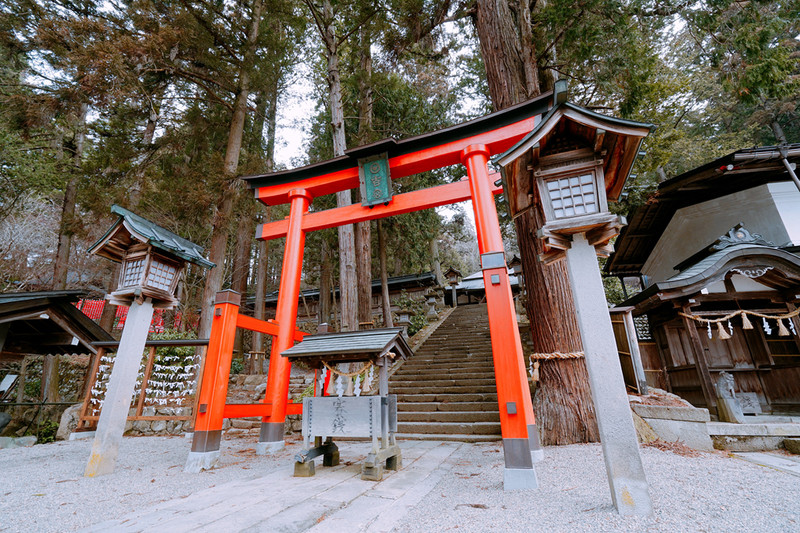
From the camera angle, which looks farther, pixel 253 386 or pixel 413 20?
pixel 253 386

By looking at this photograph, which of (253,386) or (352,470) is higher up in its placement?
(253,386)

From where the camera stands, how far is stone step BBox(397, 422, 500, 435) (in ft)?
18.3

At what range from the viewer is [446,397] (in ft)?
22.3

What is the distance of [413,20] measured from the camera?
298 inches

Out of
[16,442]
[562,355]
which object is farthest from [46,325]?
[562,355]

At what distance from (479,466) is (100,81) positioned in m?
10.5

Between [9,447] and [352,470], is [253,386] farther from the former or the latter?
[352,470]

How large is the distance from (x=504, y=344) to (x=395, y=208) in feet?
8.97

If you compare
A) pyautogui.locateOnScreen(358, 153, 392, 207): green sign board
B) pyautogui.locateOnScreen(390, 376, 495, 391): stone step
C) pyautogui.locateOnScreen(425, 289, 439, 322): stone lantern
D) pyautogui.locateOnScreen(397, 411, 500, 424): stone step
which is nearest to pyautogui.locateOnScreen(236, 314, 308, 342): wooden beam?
pyautogui.locateOnScreen(358, 153, 392, 207): green sign board

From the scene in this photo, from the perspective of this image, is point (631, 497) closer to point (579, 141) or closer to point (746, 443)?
point (579, 141)

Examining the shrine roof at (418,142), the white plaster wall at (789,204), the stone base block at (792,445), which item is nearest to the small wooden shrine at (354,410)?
the shrine roof at (418,142)

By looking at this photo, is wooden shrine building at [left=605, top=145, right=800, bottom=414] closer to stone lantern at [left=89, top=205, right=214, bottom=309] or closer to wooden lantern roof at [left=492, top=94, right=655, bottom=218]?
wooden lantern roof at [left=492, top=94, right=655, bottom=218]

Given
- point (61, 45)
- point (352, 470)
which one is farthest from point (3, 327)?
point (352, 470)

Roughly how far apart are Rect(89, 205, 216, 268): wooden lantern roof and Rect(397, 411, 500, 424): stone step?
4506 mm
